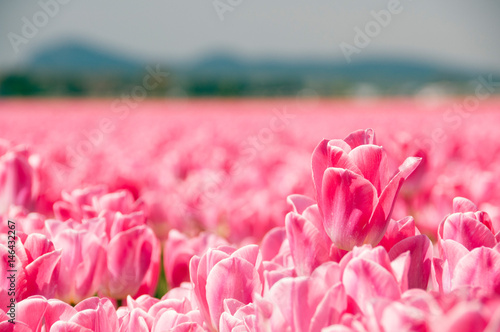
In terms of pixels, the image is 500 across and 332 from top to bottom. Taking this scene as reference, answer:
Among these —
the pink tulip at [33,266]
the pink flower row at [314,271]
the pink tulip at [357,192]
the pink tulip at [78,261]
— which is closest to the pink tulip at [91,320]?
the pink flower row at [314,271]

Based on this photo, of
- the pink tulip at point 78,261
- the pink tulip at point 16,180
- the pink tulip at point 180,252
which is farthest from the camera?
the pink tulip at point 16,180

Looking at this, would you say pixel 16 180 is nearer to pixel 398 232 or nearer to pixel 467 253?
pixel 398 232

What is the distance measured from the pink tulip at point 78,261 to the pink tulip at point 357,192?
505 millimetres

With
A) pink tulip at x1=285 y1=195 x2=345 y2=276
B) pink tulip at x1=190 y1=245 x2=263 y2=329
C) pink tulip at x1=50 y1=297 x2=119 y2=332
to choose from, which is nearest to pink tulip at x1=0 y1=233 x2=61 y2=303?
pink tulip at x1=50 y1=297 x2=119 y2=332

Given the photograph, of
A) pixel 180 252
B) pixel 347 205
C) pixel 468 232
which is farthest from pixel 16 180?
pixel 468 232

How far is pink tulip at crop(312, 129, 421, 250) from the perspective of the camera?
0.93m

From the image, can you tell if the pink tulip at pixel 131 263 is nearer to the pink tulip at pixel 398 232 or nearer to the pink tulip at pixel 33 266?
the pink tulip at pixel 33 266

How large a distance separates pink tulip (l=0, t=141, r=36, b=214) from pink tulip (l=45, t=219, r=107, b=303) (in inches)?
21.8

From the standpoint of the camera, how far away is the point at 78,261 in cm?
119

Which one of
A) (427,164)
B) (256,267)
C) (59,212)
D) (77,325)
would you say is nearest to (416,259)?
(256,267)

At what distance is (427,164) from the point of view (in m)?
2.42

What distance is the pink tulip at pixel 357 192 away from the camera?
0.93 m

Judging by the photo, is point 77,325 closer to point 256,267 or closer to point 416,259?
point 256,267

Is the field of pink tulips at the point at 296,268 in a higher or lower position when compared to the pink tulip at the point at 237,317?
higher
